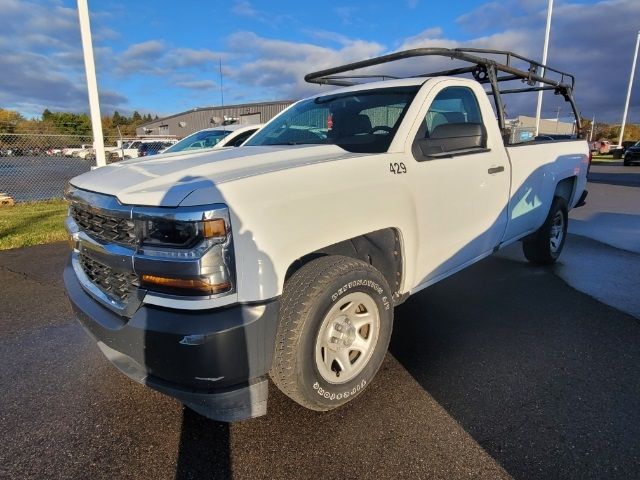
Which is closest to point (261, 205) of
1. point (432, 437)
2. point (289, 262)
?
point (289, 262)

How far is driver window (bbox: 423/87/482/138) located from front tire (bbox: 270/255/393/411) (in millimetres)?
1298

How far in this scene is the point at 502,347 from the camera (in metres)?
3.30

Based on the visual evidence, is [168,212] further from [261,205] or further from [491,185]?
[491,185]

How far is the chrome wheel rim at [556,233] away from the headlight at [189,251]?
14.8 ft

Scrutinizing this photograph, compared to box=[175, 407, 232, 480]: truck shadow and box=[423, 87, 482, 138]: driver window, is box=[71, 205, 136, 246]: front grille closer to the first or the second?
box=[175, 407, 232, 480]: truck shadow

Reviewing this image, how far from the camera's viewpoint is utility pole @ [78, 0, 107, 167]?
8.39 meters

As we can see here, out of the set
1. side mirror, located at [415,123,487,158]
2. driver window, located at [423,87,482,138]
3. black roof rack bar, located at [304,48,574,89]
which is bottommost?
side mirror, located at [415,123,487,158]

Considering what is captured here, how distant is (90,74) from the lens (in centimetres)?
868

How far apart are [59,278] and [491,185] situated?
196 inches

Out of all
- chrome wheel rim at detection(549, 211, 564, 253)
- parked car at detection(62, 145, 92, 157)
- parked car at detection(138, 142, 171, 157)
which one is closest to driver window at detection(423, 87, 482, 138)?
chrome wheel rim at detection(549, 211, 564, 253)

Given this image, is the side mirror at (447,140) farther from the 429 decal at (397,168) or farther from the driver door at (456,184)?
the 429 decal at (397,168)

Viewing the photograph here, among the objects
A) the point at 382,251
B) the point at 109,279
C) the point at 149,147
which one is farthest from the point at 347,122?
the point at 149,147

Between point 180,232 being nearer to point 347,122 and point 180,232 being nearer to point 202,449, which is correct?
point 202,449

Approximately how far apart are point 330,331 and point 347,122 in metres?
1.72
